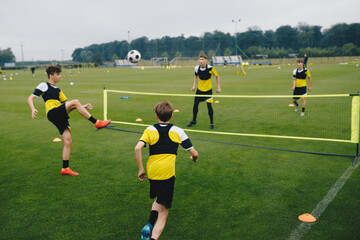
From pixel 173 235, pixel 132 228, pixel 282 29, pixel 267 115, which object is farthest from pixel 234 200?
pixel 282 29

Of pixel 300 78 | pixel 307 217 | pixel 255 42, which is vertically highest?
pixel 255 42

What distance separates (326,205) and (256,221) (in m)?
1.36

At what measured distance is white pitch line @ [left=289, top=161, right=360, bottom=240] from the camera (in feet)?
13.9

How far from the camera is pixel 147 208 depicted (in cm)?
511

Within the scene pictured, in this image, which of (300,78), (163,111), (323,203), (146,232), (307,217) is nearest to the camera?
(146,232)

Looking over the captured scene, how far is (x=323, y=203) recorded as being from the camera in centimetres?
509

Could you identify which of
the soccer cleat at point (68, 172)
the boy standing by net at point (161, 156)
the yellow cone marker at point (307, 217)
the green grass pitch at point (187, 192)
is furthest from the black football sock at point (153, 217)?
the soccer cleat at point (68, 172)

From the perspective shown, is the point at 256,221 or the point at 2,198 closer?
the point at 256,221

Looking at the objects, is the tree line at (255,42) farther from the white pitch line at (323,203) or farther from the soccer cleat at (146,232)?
the soccer cleat at (146,232)

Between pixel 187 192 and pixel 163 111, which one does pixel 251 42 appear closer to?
pixel 187 192

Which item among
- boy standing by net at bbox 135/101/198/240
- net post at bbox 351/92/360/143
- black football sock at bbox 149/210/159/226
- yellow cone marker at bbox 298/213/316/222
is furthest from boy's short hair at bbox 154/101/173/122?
net post at bbox 351/92/360/143

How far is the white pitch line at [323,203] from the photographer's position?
4.24m

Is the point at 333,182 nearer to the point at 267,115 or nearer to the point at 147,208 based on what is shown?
the point at 147,208

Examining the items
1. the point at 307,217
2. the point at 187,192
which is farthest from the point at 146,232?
the point at 307,217
